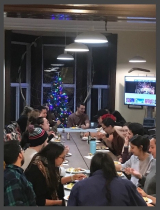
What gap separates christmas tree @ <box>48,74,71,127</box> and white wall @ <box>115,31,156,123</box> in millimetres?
1379

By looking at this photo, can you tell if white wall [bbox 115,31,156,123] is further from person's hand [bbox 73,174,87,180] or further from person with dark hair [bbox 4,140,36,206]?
person with dark hair [bbox 4,140,36,206]

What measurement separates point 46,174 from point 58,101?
640 cm

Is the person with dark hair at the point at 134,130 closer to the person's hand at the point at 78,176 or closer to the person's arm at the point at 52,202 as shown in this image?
the person's hand at the point at 78,176

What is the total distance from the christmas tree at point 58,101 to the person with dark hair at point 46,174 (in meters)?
6.18

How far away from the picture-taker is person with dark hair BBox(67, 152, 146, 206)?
2.34m

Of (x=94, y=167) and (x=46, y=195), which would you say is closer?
(x=94, y=167)

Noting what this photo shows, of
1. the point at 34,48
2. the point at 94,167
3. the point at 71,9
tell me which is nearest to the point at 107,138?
the point at 94,167

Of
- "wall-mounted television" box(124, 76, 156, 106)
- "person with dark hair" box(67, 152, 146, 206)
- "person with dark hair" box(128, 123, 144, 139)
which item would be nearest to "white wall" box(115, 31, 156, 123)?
"wall-mounted television" box(124, 76, 156, 106)

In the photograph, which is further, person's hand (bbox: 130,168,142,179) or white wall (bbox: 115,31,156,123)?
white wall (bbox: 115,31,156,123)

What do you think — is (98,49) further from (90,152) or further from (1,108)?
(1,108)

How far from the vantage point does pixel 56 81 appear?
938 cm

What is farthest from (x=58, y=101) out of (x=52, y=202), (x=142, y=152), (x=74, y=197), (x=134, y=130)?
(x=74, y=197)

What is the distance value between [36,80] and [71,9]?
7.39 metres

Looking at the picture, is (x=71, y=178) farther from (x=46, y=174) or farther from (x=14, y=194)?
(x=14, y=194)
